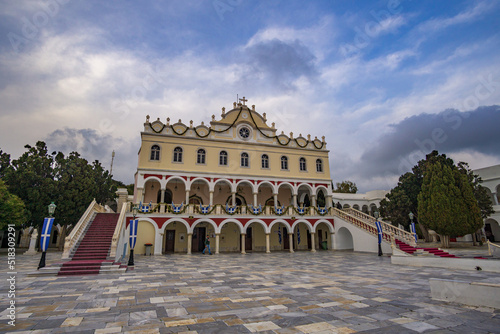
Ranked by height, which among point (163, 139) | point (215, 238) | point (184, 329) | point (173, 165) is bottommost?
point (184, 329)

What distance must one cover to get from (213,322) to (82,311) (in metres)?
3.08

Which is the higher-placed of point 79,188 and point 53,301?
point 79,188

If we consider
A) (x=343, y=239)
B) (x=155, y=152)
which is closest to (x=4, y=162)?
(x=155, y=152)

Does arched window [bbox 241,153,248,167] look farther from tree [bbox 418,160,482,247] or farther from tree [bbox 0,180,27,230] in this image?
tree [bbox 0,180,27,230]

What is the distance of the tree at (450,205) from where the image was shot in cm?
2192

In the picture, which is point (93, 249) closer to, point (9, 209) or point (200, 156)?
point (9, 209)

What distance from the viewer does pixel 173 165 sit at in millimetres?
23078

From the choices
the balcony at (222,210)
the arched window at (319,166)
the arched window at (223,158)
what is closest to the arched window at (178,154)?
the arched window at (223,158)

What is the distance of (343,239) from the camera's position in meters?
25.9

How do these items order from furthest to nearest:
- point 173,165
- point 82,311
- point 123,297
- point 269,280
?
point 173,165 < point 269,280 < point 123,297 < point 82,311

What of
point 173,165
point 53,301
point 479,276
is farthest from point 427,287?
point 173,165

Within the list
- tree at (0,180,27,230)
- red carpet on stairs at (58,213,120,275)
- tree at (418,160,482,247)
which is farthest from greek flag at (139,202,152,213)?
tree at (418,160,482,247)

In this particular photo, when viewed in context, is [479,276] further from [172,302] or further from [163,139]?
[163,139]

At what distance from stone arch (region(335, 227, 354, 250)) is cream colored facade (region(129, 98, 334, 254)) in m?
0.82
